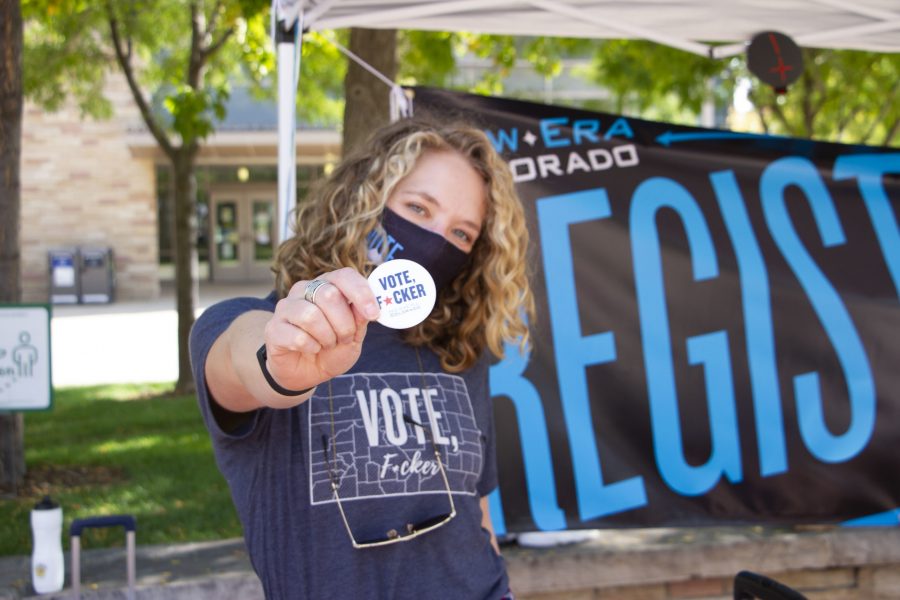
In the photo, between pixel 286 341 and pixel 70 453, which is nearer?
pixel 286 341

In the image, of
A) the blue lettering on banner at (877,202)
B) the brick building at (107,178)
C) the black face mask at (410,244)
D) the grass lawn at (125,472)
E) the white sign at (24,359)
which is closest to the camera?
the black face mask at (410,244)

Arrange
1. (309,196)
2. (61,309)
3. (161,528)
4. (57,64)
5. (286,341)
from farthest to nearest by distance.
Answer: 1. (61,309)
2. (57,64)
3. (161,528)
4. (309,196)
5. (286,341)

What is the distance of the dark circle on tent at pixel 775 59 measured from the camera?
382 cm

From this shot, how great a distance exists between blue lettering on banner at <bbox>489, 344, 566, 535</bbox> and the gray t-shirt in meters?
1.70

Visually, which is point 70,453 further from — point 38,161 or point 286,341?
point 38,161

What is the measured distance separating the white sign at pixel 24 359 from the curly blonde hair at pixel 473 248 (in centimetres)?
276

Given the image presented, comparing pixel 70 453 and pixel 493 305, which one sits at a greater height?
pixel 493 305

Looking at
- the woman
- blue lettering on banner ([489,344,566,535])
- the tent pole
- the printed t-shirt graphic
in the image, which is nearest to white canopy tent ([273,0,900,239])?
the tent pole

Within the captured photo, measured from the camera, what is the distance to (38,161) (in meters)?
20.5

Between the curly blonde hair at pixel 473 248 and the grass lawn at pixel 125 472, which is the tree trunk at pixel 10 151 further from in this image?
the curly blonde hair at pixel 473 248

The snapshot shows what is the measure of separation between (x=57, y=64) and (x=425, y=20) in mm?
8037

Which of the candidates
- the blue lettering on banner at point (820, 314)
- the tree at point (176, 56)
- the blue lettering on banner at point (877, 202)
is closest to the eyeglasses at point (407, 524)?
the blue lettering on banner at point (820, 314)

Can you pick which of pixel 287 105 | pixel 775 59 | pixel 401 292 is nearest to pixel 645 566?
pixel 775 59

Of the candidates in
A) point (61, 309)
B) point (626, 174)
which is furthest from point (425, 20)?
point (61, 309)
